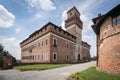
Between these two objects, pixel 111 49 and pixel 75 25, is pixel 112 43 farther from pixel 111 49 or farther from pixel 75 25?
pixel 75 25

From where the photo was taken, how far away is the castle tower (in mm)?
43094

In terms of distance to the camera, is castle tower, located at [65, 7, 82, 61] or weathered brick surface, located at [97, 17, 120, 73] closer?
weathered brick surface, located at [97, 17, 120, 73]

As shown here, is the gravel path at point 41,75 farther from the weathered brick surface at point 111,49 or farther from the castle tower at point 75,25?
the castle tower at point 75,25

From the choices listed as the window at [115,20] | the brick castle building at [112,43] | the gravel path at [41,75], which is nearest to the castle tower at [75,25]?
the gravel path at [41,75]

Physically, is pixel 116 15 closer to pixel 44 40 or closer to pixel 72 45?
pixel 44 40

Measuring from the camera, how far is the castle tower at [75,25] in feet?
141

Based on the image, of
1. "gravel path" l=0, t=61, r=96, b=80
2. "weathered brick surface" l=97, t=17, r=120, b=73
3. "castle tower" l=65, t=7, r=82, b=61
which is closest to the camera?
"weathered brick surface" l=97, t=17, r=120, b=73

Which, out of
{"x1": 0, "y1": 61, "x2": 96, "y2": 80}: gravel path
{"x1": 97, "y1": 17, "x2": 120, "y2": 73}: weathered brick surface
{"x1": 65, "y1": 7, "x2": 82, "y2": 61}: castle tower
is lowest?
{"x1": 0, "y1": 61, "x2": 96, "y2": 80}: gravel path

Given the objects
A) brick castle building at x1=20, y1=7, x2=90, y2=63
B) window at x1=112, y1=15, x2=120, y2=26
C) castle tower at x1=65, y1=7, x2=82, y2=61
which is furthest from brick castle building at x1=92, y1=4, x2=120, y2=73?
castle tower at x1=65, y1=7, x2=82, y2=61

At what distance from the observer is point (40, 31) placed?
37.5 m

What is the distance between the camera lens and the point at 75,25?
43.0 metres

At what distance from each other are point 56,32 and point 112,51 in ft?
74.6

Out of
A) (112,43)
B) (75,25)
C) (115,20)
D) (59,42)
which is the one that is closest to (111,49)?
A: (112,43)

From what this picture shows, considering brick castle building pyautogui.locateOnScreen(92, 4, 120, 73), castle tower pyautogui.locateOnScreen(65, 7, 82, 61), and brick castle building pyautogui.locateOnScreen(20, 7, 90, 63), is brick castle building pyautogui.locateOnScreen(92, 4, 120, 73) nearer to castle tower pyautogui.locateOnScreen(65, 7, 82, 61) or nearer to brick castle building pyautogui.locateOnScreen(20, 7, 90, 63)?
brick castle building pyautogui.locateOnScreen(20, 7, 90, 63)
